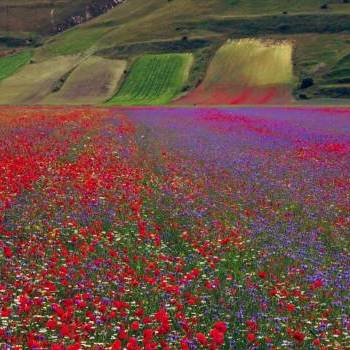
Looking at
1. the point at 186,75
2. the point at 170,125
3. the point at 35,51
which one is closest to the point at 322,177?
the point at 170,125

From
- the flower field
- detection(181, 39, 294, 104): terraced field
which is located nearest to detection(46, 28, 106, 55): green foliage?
detection(181, 39, 294, 104): terraced field

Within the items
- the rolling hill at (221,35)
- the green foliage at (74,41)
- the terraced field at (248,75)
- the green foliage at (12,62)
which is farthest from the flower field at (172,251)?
the green foliage at (74,41)

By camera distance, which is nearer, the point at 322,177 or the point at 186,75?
the point at 322,177

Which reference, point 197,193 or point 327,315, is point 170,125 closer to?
point 197,193

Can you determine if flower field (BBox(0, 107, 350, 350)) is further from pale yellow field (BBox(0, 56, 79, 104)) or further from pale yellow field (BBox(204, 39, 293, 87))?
pale yellow field (BBox(0, 56, 79, 104))

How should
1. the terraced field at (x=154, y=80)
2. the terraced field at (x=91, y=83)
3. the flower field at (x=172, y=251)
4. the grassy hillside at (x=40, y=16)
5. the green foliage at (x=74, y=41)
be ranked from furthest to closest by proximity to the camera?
the grassy hillside at (x=40, y=16) < the green foliage at (x=74, y=41) < the terraced field at (x=91, y=83) < the terraced field at (x=154, y=80) < the flower field at (x=172, y=251)

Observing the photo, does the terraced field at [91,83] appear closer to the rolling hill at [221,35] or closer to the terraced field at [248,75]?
the rolling hill at [221,35]

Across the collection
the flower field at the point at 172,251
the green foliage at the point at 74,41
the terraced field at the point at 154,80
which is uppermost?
the flower field at the point at 172,251
